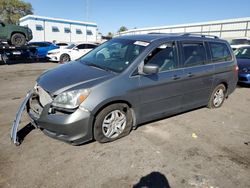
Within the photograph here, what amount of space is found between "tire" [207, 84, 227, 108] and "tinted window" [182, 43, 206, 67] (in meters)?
1.02

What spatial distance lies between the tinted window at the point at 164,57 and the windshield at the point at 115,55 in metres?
0.23

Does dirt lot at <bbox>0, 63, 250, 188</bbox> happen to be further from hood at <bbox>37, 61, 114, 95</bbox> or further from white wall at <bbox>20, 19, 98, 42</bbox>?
white wall at <bbox>20, 19, 98, 42</bbox>

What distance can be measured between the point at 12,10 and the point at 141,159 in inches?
2184

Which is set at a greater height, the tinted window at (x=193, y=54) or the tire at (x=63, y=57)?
the tinted window at (x=193, y=54)

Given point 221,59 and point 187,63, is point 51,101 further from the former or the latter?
point 221,59

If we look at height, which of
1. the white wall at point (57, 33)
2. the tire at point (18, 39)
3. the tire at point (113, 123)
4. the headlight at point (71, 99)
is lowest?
the tire at point (113, 123)

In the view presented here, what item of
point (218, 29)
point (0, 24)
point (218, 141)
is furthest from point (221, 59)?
point (218, 29)

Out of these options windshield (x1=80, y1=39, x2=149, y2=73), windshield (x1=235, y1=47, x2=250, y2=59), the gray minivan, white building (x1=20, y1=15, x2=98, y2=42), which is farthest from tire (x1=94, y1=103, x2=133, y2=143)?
white building (x1=20, y1=15, x2=98, y2=42)

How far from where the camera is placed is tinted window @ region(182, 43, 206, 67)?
4609 mm

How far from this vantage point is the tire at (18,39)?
15.8 meters

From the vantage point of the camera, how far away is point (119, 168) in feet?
10.4

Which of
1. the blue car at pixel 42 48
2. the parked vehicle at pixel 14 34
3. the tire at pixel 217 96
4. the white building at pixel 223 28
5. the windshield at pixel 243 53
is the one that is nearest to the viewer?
the tire at pixel 217 96

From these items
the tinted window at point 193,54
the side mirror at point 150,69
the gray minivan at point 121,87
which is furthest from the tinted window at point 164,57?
the tinted window at point 193,54

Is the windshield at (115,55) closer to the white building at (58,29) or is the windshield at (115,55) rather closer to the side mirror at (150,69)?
the side mirror at (150,69)
